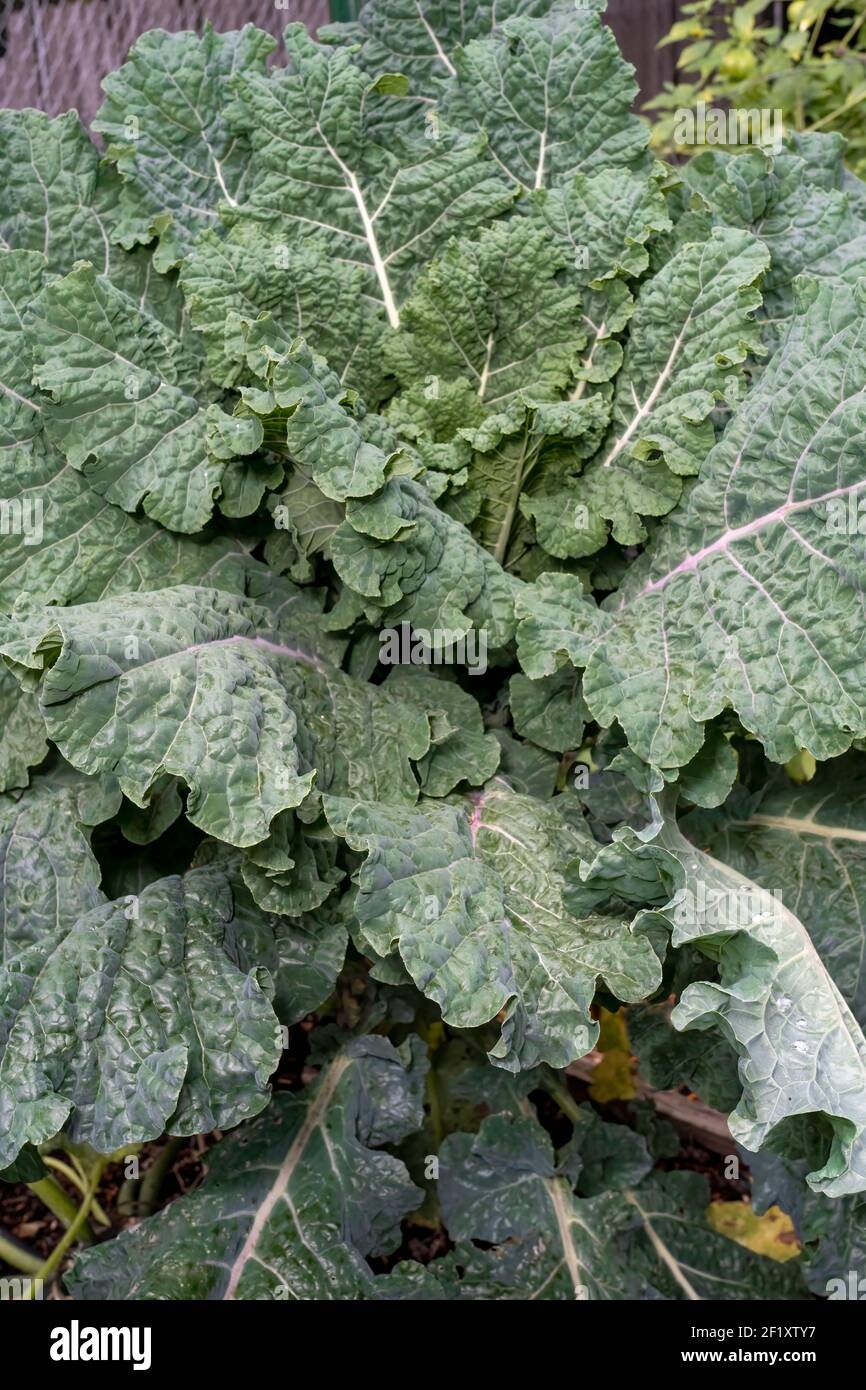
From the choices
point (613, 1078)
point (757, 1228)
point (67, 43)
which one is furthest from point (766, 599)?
point (67, 43)

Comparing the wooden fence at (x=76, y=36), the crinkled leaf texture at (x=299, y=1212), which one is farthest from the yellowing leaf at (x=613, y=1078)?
the wooden fence at (x=76, y=36)

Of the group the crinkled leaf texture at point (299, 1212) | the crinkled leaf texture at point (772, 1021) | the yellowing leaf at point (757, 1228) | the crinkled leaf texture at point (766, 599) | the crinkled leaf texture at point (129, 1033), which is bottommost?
the yellowing leaf at point (757, 1228)

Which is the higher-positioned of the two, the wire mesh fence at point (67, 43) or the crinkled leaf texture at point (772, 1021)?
the wire mesh fence at point (67, 43)

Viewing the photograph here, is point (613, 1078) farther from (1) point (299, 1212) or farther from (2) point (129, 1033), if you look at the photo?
(2) point (129, 1033)

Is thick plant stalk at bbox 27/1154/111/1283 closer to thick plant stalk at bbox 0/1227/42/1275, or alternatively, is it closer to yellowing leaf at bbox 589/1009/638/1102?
thick plant stalk at bbox 0/1227/42/1275

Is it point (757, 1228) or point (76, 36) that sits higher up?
point (76, 36)

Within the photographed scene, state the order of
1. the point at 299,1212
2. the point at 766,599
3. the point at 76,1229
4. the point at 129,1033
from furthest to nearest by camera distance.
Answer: the point at 76,1229 → the point at 299,1212 → the point at 766,599 → the point at 129,1033

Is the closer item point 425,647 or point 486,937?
point 486,937

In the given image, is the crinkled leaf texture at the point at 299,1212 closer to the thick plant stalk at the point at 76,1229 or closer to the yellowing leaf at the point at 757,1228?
the thick plant stalk at the point at 76,1229
